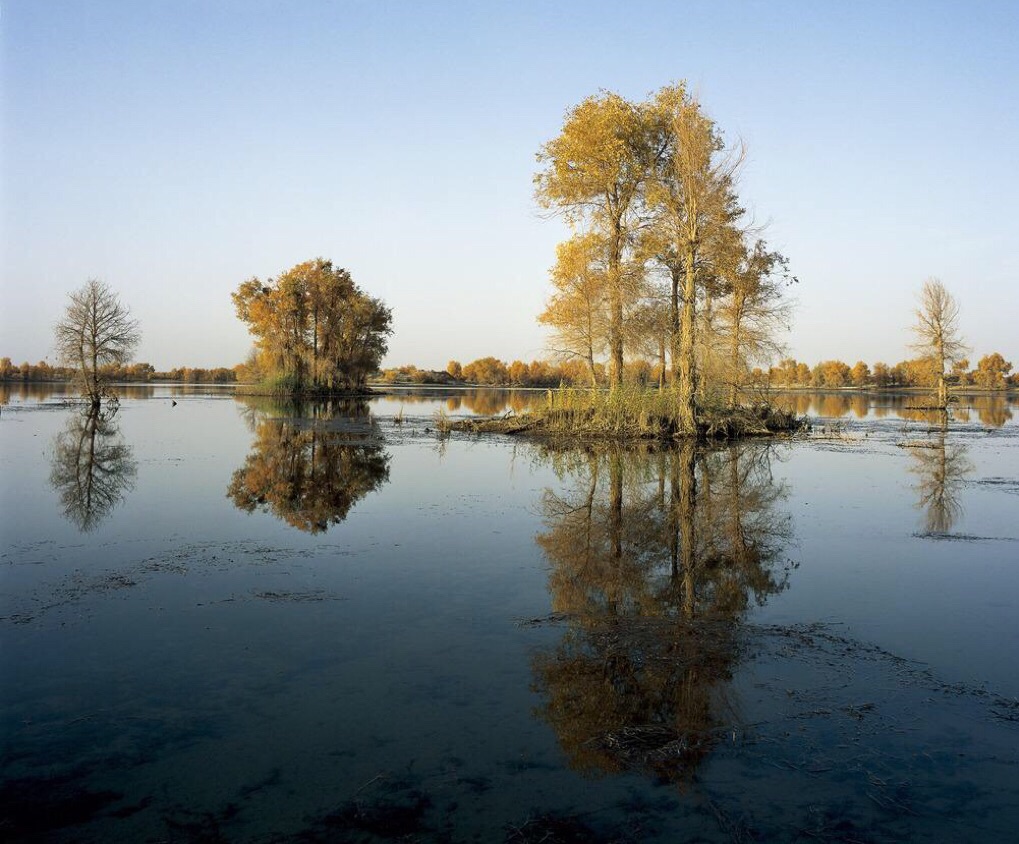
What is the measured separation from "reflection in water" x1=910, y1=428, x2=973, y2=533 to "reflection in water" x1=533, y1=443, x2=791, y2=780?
2.13 meters

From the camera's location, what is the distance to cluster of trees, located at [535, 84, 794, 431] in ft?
71.0

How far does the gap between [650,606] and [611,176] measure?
65.0 ft

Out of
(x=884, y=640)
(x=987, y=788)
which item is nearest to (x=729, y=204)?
(x=884, y=640)

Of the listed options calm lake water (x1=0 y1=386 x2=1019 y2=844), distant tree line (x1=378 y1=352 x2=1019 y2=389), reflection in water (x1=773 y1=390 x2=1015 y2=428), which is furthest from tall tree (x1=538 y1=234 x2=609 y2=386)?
distant tree line (x1=378 y1=352 x2=1019 y2=389)

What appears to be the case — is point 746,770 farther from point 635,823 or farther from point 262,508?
point 262,508

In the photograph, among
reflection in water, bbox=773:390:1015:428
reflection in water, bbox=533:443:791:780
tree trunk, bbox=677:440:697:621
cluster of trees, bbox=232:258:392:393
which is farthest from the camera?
cluster of trees, bbox=232:258:392:393

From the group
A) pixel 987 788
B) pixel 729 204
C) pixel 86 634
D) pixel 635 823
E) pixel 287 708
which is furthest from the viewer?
pixel 729 204

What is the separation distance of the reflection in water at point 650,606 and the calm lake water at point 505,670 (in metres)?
0.03

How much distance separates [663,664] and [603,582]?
6.41ft

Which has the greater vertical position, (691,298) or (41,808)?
(691,298)

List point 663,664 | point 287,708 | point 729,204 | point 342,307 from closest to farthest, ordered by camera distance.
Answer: point 287,708, point 663,664, point 729,204, point 342,307

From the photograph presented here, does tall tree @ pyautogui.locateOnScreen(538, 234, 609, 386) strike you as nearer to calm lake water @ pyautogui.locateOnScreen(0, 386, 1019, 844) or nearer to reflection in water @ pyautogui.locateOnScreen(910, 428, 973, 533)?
reflection in water @ pyautogui.locateOnScreen(910, 428, 973, 533)

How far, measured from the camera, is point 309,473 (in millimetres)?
13594

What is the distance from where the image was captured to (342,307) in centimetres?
5353
